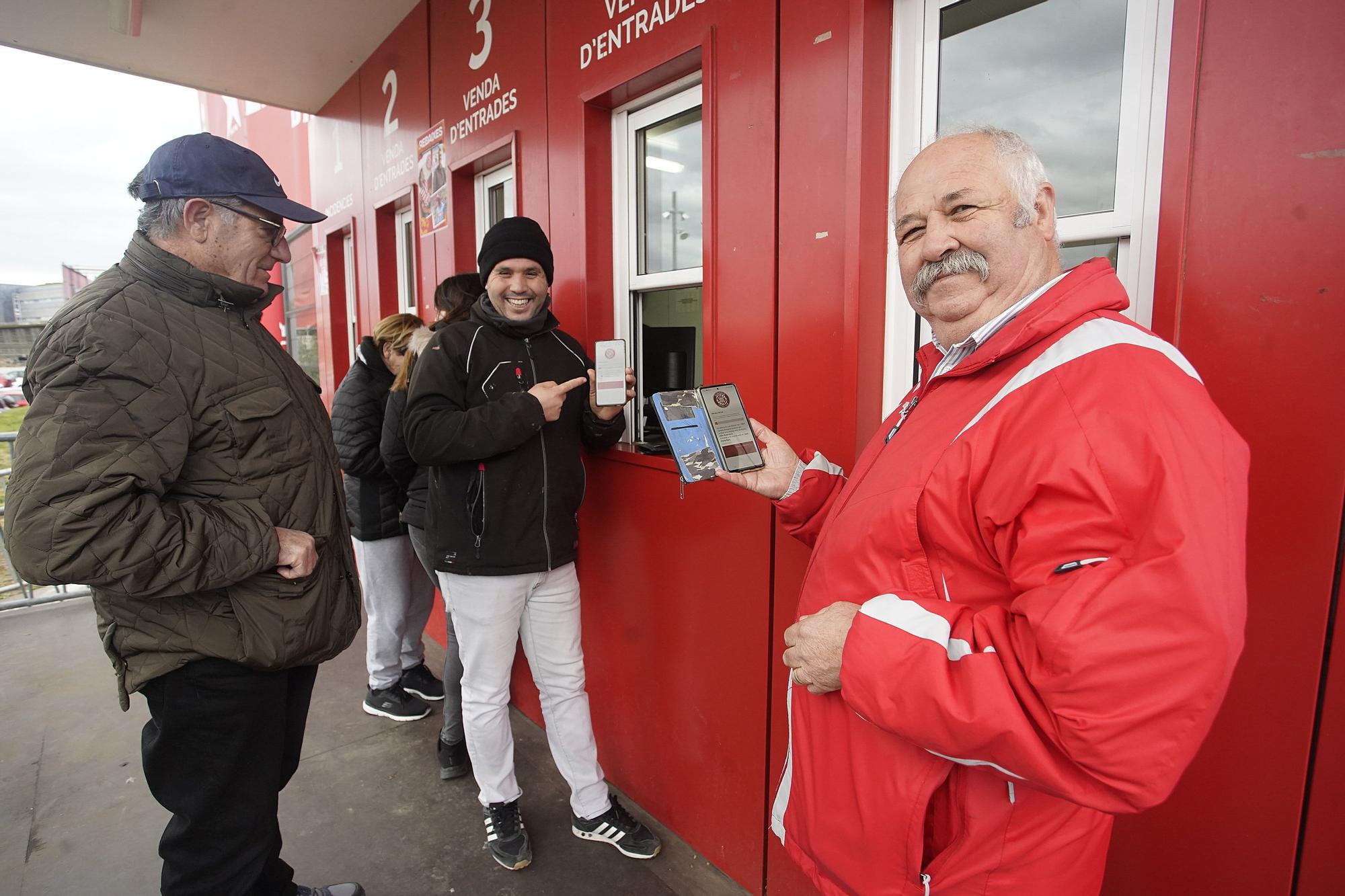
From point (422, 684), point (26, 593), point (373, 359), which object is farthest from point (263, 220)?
point (26, 593)

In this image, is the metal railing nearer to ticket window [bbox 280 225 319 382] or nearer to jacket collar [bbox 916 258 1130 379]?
ticket window [bbox 280 225 319 382]

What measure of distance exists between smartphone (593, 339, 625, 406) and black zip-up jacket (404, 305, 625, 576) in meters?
0.18

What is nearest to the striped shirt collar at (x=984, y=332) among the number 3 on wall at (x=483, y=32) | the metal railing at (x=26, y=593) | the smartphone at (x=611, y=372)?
the smartphone at (x=611, y=372)

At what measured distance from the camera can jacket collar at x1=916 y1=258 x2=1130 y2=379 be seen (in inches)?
39.9

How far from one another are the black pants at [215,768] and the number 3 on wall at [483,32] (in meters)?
3.03

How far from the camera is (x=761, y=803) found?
7.44ft

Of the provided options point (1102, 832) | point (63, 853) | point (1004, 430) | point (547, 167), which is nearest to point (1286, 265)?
point (1004, 430)

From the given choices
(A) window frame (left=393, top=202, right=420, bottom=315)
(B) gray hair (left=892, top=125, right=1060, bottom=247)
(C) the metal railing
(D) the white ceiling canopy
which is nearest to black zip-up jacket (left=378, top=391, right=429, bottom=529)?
(A) window frame (left=393, top=202, right=420, bottom=315)

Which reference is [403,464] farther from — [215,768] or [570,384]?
[215,768]

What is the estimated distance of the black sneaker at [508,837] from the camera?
97.3 inches

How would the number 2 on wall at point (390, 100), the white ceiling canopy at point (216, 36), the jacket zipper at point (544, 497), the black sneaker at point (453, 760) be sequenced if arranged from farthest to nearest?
the number 2 on wall at point (390, 100), the white ceiling canopy at point (216, 36), the black sneaker at point (453, 760), the jacket zipper at point (544, 497)

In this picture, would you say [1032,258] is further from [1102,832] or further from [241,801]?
[241,801]

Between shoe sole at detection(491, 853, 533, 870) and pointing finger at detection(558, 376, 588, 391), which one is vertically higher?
pointing finger at detection(558, 376, 588, 391)

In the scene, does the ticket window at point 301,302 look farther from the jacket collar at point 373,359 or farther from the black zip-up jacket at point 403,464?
the black zip-up jacket at point 403,464
